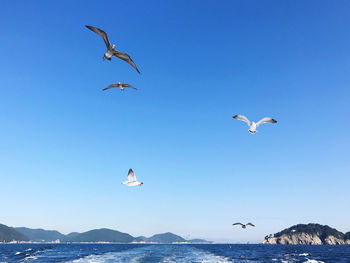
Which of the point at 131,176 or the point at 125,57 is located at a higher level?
the point at 125,57

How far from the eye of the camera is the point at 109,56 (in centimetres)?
1491

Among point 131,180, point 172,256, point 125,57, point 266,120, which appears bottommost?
point 172,256

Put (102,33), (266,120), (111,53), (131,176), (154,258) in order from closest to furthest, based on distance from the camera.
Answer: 1. (102,33)
2. (111,53)
3. (131,176)
4. (266,120)
5. (154,258)

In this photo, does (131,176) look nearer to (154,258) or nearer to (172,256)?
(154,258)

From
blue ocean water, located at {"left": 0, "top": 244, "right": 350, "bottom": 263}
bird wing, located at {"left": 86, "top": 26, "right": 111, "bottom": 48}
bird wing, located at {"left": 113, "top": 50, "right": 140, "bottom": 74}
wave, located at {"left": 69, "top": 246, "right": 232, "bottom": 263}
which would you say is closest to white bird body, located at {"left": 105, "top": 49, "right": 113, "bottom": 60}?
bird wing, located at {"left": 113, "top": 50, "right": 140, "bottom": 74}

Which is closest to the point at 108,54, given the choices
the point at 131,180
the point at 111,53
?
the point at 111,53

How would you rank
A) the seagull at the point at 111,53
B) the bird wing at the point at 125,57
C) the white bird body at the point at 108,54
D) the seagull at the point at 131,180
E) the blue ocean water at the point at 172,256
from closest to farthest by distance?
the seagull at the point at 111,53
the bird wing at the point at 125,57
the white bird body at the point at 108,54
the seagull at the point at 131,180
the blue ocean water at the point at 172,256

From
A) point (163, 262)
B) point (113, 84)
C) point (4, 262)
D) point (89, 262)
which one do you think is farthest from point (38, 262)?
point (113, 84)

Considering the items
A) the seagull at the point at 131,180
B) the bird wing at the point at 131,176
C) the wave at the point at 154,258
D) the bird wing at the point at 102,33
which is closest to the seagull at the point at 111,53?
the bird wing at the point at 102,33

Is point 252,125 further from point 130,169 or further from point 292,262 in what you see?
point 292,262

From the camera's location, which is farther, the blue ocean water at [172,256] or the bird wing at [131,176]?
the blue ocean water at [172,256]

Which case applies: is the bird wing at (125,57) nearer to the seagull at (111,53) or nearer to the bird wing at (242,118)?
the seagull at (111,53)

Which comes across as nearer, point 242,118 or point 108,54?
point 108,54

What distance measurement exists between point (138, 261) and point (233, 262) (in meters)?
21.4
